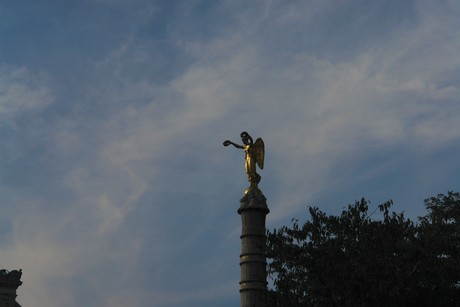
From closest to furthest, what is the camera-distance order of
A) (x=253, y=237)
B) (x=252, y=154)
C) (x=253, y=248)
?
(x=253, y=248) < (x=253, y=237) < (x=252, y=154)

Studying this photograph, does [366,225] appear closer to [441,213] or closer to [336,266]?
[336,266]

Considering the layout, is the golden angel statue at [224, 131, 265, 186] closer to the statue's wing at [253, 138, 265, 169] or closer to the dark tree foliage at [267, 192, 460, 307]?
the statue's wing at [253, 138, 265, 169]

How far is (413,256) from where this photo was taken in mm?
31156

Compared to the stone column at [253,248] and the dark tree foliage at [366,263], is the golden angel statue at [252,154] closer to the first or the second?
the stone column at [253,248]

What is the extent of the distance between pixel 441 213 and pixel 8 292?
1014 inches

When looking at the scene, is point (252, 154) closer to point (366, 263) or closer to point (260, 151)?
point (260, 151)

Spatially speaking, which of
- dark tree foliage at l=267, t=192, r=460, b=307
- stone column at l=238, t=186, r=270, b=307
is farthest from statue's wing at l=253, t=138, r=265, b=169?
dark tree foliage at l=267, t=192, r=460, b=307

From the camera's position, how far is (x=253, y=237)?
123ft

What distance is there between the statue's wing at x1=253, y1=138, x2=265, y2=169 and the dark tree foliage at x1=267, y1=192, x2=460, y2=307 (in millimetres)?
7464

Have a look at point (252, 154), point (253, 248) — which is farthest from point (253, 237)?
point (252, 154)

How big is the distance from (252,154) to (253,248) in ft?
19.8

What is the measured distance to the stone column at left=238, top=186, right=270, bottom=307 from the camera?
119 ft

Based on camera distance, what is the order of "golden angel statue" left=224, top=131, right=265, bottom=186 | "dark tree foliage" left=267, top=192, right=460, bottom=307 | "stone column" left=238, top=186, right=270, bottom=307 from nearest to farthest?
"dark tree foliage" left=267, top=192, right=460, bottom=307
"stone column" left=238, top=186, right=270, bottom=307
"golden angel statue" left=224, top=131, right=265, bottom=186

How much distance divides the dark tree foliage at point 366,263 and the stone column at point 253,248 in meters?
2.88
